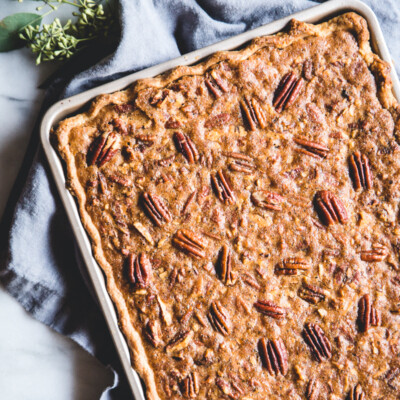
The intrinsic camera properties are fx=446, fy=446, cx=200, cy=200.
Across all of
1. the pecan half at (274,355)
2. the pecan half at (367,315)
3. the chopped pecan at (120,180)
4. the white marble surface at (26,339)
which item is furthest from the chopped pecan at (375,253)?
the white marble surface at (26,339)

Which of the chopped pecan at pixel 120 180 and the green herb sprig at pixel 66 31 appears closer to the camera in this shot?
the chopped pecan at pixel 120 180

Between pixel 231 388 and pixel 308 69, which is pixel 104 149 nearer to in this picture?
pixel 308 69

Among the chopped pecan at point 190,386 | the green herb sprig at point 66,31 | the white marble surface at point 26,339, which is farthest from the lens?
the white marble surface at point 26,339

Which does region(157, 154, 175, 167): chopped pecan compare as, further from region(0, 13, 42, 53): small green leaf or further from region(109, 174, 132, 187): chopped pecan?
region(0, 13, 42, 53): small green leaf

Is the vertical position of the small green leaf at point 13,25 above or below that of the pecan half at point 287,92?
above

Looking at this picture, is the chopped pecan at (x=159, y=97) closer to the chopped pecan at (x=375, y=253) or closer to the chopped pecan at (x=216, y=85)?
the chopped pecan at (x=216, y=85)

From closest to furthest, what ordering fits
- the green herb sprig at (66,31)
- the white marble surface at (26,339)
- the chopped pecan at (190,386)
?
the chopped pecan at (190,386) < the green herb sprig at (66,31) < the white marble surface at (26,339)

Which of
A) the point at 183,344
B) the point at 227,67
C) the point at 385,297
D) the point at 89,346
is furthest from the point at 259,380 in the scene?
the point at 227,67
